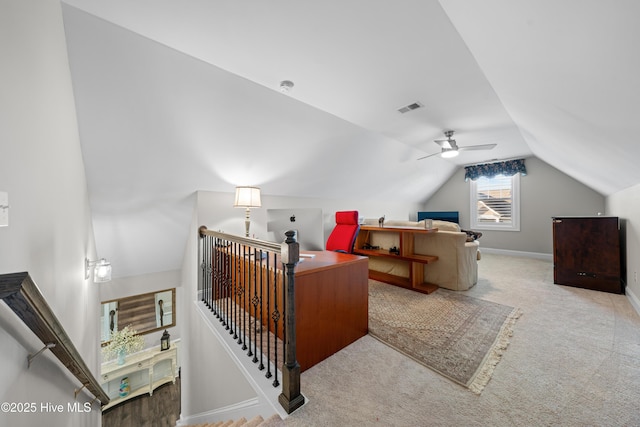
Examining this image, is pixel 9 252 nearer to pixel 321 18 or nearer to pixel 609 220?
pixel 321 18

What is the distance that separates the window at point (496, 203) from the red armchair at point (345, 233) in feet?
14.8

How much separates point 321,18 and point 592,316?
12.7ft

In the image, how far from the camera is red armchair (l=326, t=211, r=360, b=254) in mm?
3316

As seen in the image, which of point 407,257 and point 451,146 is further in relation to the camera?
point 451,146

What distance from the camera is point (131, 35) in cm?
160

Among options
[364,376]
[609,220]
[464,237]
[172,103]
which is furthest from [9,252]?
[609,220]

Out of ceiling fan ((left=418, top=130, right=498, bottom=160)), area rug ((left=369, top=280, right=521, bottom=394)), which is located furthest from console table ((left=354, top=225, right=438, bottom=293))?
ceiling fan ((left=418, top=130, right=498, bottom=160))

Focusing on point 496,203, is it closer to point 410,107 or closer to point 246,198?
point 410,107

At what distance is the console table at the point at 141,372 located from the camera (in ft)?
13.2

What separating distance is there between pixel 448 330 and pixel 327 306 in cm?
130

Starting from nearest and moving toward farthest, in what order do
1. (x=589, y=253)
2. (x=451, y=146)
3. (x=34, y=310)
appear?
(x=34, y=310)
(x=589, y=253)
(x=451, y=146)

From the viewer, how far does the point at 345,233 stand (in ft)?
11.3

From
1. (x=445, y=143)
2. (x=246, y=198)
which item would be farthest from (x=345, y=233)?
(x=445, y=143)

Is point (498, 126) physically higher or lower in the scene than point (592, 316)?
higher
